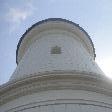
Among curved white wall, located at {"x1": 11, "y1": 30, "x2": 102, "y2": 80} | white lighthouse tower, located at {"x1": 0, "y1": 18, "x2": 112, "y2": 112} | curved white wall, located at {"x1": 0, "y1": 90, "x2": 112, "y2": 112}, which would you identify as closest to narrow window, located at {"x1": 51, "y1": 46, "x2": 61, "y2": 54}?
curved white wall, located at {"x1": 11, "y1": 30, "x2": 102, "y2": 80}

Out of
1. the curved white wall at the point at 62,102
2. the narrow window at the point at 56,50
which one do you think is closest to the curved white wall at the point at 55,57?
the narrow window at the point at 56,50

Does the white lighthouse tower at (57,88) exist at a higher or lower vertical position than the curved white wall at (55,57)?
lower

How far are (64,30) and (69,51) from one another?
7.09ft

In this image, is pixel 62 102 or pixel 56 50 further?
pixel 56 50

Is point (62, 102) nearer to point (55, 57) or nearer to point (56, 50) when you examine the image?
point (55, 57)

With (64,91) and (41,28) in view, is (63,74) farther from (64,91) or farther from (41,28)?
(41,28)

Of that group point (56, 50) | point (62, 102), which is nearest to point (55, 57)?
point (56, 50)

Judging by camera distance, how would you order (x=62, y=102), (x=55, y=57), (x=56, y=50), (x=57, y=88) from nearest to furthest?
1. (x=62, y=102)
2. (x=57, y=88)
3. (x=55, y=57)
4. (x=56, y=50)

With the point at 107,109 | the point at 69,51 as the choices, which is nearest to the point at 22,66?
the point at 69,51

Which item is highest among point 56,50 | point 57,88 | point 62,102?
point 56,50

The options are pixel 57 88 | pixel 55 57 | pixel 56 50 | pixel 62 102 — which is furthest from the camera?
pixel 56 50

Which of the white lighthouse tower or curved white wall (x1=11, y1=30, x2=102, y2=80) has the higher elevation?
curved white wall (x1=11, y1=30, x2=102, y2=80)

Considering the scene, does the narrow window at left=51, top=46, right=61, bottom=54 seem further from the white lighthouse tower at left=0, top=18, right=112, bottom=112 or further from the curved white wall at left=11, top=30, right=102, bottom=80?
the white lighthouse tower at left=0, top=18, right=112, bottom=112

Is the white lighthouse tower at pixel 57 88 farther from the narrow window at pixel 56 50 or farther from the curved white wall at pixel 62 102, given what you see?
the narrow window at pixel 56 50
